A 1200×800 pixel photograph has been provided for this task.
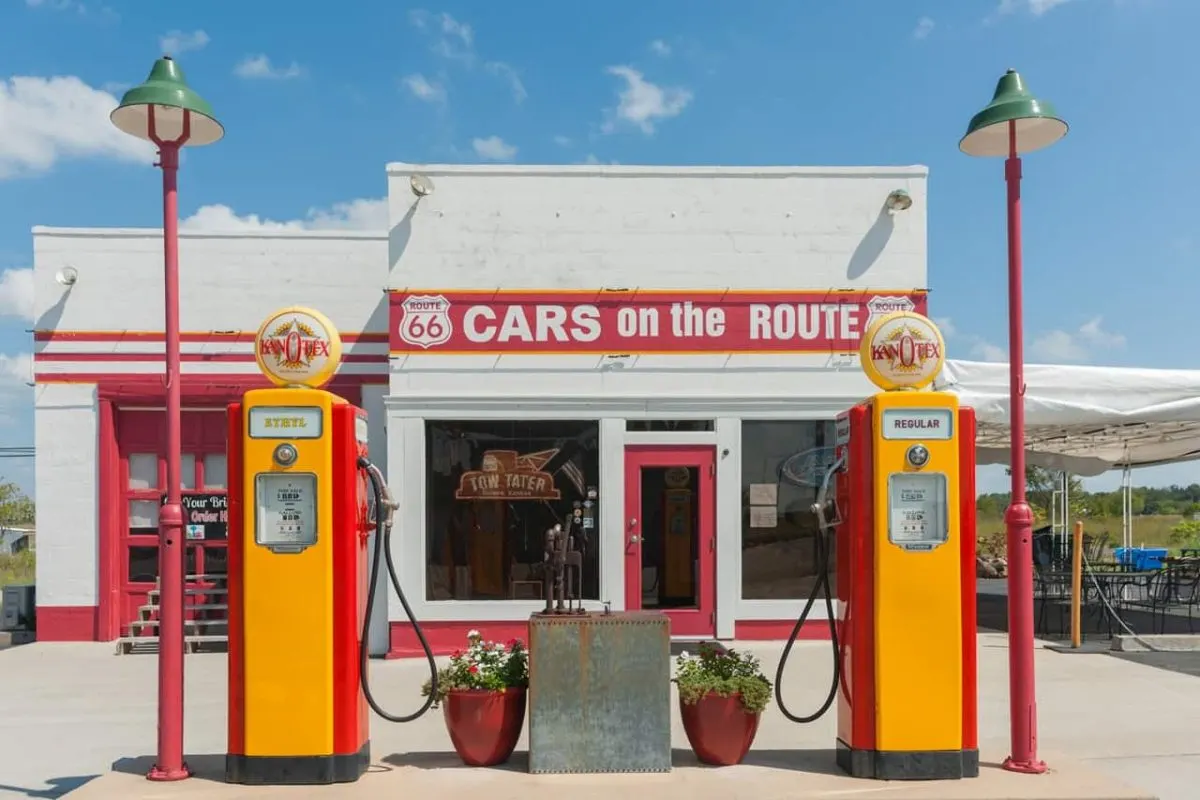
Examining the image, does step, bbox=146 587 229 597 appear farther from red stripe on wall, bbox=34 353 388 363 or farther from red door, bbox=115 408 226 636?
red stripe on wall, bbox=34 353 388 363

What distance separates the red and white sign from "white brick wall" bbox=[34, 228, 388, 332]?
4.77ft

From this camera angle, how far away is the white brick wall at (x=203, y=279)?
40.7 feet

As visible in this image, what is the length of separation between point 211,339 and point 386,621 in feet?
12.5

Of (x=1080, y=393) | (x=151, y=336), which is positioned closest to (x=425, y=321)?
(x=151, y=336)

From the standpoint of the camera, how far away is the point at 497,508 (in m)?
11.3

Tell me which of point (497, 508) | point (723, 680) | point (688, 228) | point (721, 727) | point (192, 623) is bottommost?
point (192, 623)

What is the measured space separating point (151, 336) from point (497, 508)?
4.57m

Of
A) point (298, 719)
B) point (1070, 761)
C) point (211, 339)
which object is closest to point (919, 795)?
point (1070, 761)

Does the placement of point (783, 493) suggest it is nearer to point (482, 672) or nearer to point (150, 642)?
point (482, 672)

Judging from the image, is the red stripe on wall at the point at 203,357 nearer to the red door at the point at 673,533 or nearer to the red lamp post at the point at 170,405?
the red door at the point at 673,533

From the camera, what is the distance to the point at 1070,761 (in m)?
6.49

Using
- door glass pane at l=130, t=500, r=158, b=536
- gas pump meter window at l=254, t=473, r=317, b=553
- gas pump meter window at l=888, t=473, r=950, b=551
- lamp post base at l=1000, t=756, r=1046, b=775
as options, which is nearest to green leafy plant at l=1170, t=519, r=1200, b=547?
lamp post base at l=1000, t=756, r=1046, b=775

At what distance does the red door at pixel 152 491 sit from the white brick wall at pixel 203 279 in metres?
1.14

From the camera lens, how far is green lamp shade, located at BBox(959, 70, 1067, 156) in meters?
6.26
